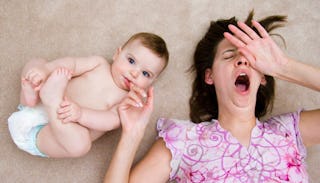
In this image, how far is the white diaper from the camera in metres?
1.47

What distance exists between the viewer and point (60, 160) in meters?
1.65

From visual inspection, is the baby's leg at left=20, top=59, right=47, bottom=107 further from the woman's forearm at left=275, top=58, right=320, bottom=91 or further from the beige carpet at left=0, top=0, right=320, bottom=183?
the woman's forearm at left=275, top=58, right=320, bottom=91

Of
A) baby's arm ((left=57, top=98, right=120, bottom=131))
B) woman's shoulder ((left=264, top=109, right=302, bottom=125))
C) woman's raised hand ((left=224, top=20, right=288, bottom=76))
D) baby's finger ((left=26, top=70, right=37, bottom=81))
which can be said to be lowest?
baby's arm ((left=57, top=98, right=120, bottom=131))

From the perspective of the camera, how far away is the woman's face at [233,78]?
150 cm

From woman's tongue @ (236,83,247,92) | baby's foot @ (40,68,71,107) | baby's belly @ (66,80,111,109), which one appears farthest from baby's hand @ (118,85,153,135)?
woman's tongue @ (236,83,247,92)

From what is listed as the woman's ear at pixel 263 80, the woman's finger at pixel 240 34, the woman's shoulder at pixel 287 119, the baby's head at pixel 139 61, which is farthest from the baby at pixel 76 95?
the woman's shoulder at pixel 287 119

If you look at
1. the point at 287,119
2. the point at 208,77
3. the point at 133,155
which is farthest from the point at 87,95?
the point at 287,119

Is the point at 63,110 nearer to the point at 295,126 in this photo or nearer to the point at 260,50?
the point at 260,50

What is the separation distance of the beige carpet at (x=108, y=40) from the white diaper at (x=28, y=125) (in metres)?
0.17

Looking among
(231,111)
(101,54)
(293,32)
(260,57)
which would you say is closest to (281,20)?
(293,32)

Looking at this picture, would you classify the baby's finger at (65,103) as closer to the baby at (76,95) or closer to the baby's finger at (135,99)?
the baby at (76,95)

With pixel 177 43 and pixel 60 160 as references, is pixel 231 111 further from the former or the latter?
pixel 60 160

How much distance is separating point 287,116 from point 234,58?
1.05 ft

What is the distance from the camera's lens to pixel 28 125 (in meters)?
1.47
